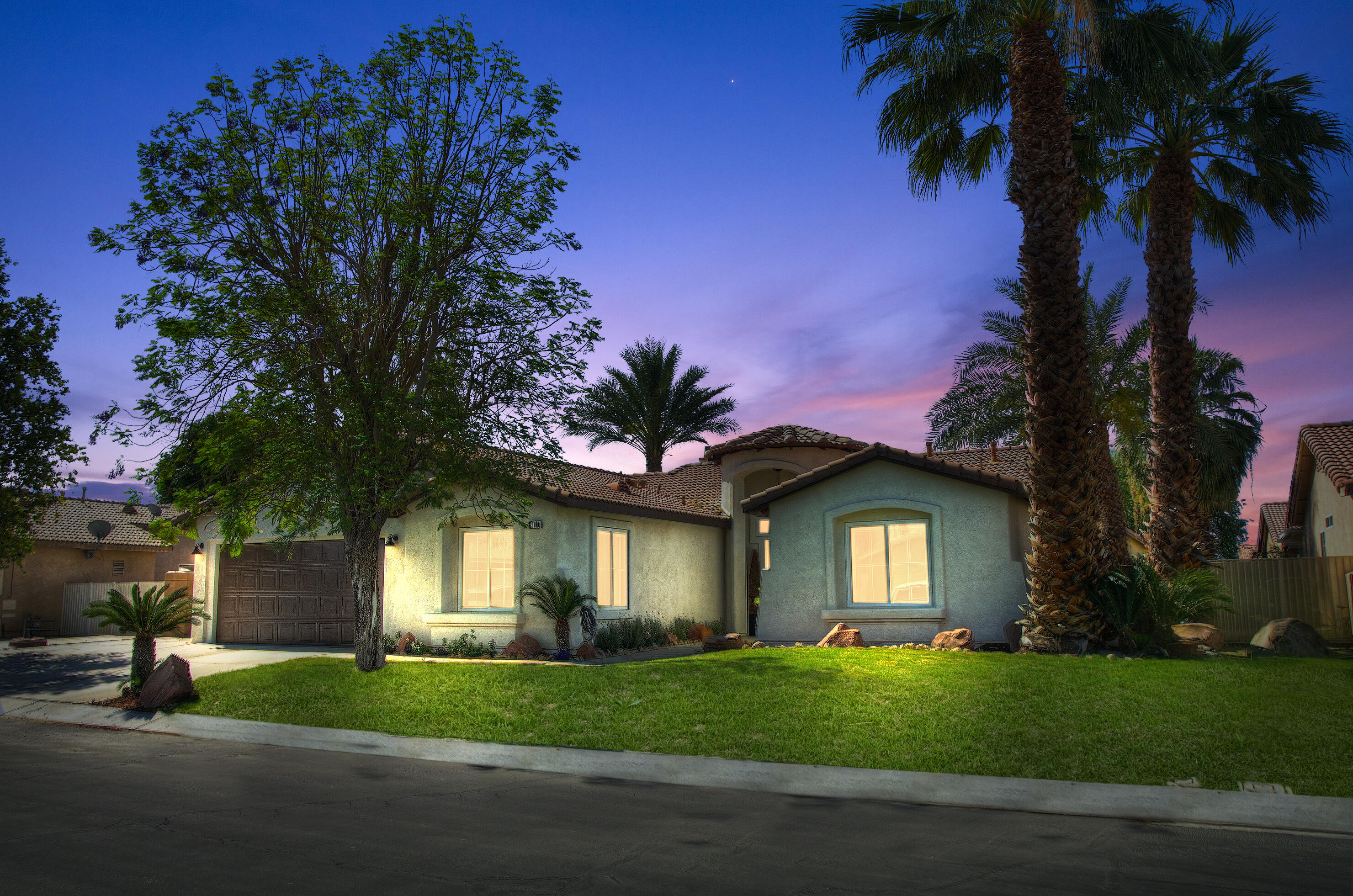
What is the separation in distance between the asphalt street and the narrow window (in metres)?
9.88

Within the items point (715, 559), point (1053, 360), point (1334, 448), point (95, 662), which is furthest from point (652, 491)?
point (1334, 448)

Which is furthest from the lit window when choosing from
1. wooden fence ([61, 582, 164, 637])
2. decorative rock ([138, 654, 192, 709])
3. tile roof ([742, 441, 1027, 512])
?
wooden fence ([61, 582, 164, 637])

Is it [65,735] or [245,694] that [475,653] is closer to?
[245,694]

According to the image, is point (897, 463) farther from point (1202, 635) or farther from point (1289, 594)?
point (1289, 594)

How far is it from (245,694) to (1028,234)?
1359 cm

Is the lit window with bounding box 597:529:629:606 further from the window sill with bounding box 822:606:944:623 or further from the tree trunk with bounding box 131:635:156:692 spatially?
the tree trunk with bounding box 131:635:156:692

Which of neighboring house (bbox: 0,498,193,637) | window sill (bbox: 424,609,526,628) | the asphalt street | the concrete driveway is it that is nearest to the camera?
the asphalt street

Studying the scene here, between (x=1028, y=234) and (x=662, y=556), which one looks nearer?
(x=1028, y=234)

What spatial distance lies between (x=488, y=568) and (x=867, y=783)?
1196 cm

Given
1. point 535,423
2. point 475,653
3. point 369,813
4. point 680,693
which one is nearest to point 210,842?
point 369,813

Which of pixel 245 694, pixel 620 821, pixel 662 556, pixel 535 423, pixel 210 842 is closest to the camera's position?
pixel 210 842

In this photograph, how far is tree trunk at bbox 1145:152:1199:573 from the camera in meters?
17.1

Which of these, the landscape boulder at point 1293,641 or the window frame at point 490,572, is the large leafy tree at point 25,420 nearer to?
the window frame at point 490,572

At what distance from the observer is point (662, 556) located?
20266 mm
